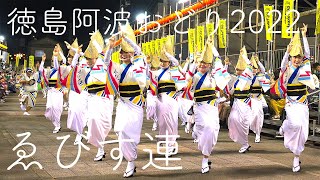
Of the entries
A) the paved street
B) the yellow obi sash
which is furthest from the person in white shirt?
the yellow obi sash

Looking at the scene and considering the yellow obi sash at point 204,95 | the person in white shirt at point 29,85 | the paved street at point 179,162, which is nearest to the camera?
the paved street at point 179,162

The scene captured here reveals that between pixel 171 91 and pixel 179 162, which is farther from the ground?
pixel 171 91

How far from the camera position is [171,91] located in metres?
10.6

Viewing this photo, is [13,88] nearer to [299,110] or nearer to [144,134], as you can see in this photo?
[144,134]

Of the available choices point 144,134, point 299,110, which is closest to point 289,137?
point 299,110

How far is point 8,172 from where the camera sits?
780cm

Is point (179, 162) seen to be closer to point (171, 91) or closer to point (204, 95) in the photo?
point (204, 95)

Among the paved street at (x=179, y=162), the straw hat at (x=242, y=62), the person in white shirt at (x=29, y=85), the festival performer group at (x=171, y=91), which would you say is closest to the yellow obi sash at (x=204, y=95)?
the festival performer group at (x=171, y=91)

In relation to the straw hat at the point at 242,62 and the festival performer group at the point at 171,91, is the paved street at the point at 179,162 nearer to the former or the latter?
the festival performer group at the point at 171,91

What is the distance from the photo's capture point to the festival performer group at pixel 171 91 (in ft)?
25.8

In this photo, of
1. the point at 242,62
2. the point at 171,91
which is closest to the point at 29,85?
the point at 171,91

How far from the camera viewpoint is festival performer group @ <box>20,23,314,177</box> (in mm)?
7867

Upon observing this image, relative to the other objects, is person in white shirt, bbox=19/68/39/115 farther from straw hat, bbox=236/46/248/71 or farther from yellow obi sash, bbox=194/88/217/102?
yellow obi sash, bbox=194/88/217/102

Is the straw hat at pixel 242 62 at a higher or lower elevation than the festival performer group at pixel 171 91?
higher
